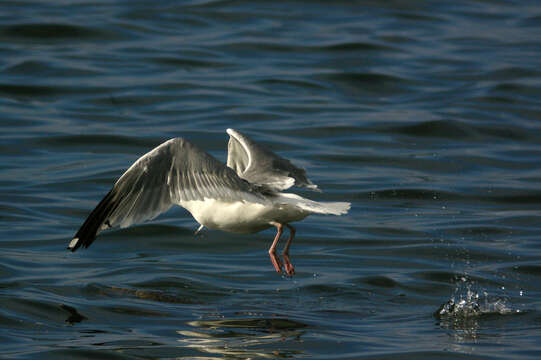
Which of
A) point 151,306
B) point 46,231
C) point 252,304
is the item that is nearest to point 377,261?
point 252,304

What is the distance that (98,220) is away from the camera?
25.1ft

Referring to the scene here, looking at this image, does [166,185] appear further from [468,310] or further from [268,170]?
[468,310]

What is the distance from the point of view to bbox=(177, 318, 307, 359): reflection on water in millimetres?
6523

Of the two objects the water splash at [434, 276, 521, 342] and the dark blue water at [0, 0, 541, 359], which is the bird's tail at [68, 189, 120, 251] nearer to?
the dark blue water at [0, 0, 541, 359]

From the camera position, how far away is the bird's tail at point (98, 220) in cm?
759

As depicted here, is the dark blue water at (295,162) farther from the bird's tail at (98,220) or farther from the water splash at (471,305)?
the bird's tail at (98,220)

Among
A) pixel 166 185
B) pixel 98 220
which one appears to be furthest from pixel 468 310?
pixel 98 220

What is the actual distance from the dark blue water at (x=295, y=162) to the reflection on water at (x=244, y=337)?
2 centimetres

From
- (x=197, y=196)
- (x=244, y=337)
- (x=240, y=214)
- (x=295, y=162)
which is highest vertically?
(x=197, y=196)

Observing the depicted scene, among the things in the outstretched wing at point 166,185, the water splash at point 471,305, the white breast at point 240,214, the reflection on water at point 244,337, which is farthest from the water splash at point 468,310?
the outstretched wing at point 166,185

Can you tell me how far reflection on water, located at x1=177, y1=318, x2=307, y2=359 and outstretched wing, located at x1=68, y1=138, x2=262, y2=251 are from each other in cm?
88

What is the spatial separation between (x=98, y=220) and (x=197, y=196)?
2.61ft

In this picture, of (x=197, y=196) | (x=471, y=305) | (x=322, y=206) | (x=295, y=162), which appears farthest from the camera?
(x=295, y=162)

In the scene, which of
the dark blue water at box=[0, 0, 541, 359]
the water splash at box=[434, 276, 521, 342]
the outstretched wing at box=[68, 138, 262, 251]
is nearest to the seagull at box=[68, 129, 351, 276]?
the outstretched wing at box=[68, 138, 262, 251]
